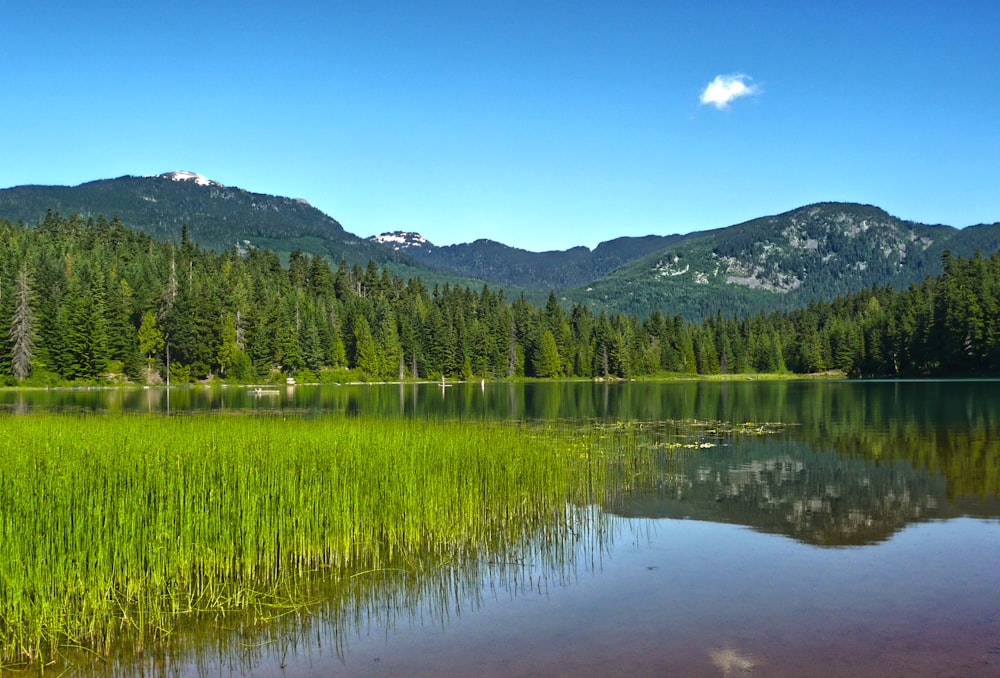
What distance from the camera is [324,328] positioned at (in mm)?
146375

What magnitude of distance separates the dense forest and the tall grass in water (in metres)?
102

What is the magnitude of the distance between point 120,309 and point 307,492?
117m

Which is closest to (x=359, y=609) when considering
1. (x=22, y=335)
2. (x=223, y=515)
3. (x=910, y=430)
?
(x=223, y=515)

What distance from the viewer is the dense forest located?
114 metres

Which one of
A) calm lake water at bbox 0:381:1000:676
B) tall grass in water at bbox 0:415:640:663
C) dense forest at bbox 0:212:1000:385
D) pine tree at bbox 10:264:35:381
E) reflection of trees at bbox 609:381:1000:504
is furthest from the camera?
dense forest at bbox 0:212:1000:385

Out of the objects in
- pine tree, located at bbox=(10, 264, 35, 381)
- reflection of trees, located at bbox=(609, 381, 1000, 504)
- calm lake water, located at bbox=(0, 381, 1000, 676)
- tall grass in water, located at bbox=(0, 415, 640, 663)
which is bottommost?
calm lake water, located at bbox=(0, 381, 1000, 676)

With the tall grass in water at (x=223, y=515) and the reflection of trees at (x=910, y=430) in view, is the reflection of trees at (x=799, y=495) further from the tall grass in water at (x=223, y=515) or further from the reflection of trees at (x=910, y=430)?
the tall grass in water at (x=223, y=515)

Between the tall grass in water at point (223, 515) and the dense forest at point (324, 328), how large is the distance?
4015 inches

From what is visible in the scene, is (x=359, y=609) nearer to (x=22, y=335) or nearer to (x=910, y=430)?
(x=910, y=430)

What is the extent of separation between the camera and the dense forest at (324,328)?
113938 mm

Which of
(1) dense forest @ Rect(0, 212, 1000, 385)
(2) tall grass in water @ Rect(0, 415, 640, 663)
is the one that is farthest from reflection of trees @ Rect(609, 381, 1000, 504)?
(1) dense forest @ Rect(0, 212, 1000, 385)

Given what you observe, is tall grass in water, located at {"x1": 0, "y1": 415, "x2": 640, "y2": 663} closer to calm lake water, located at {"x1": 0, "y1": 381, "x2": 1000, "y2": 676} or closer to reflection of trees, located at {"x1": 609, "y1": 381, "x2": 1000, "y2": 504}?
calm lake water, located at {"x1": 0, "y1": 381, "x2": 1000, "y2": 676}

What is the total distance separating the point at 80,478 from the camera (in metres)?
14.7

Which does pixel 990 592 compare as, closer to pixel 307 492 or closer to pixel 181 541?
pixel 307 492
